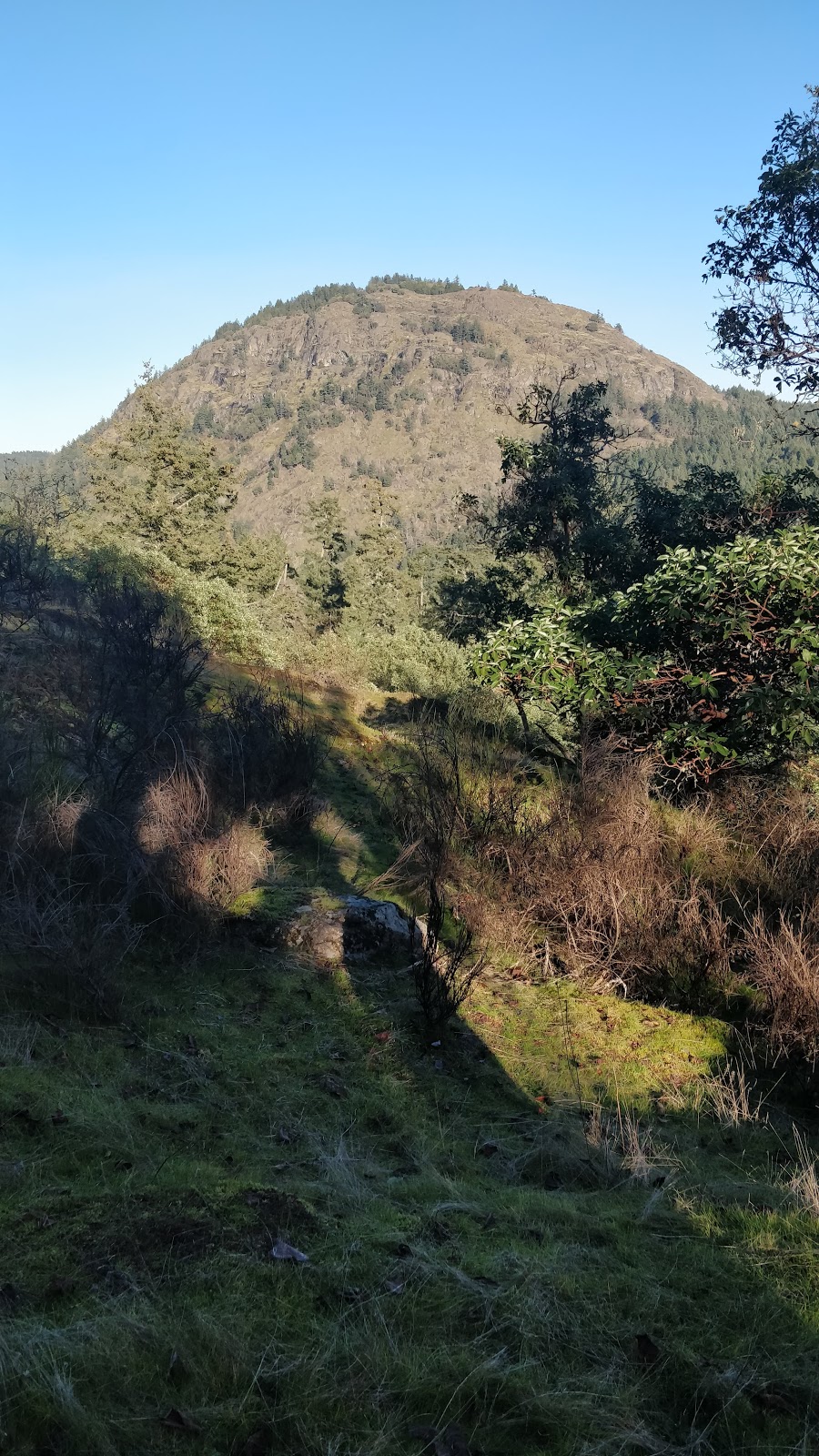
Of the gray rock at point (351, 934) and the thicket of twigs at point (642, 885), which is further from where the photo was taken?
the gray rock at point (351, 934)

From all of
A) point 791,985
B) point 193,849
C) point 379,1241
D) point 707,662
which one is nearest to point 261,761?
point 193,849

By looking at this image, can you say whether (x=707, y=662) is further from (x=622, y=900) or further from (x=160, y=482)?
(x=160, y=482)

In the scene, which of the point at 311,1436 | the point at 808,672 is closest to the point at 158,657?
the point at 808,672

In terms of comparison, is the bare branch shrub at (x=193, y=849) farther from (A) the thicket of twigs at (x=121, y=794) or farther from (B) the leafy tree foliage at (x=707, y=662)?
(B) the leafy tree foliage at (x=707, y=662)

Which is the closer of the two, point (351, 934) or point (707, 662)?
point (351, 934)

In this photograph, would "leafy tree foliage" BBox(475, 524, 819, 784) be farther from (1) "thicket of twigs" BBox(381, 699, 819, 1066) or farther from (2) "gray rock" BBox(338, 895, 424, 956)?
(2) "gray rock" BBox(338, 895, 424, 956)

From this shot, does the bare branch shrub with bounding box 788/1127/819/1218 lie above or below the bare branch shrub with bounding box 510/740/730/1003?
below

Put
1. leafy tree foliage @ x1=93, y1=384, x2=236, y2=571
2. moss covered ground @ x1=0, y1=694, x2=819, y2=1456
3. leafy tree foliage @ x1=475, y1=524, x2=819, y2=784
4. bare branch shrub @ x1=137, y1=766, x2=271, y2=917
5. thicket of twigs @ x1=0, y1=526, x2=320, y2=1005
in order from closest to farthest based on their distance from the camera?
1. moss covered ground @ x1=0, y1=694, x2=819, y2=1456
2. thicket of twigs @ x1=0, y1=526, x2=320, y2=1005
3. bare branch shrub @ x1=137, y1=766, x2=271, y2=917
4. leafy tree foliage @ x1=475, y1=524, x2=819, y2=784
5. leafy tree foliage @ x1=93, y1=384, x2=236, y2=571

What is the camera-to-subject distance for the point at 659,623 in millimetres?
7570

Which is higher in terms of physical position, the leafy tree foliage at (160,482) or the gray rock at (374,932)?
the leafy tree foliage at (160,482)

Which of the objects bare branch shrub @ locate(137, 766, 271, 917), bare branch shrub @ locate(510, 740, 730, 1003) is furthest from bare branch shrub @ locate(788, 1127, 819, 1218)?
bare branch shrub @ locate(137, 766, 271, 917)

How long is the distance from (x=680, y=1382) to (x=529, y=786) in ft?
17.4

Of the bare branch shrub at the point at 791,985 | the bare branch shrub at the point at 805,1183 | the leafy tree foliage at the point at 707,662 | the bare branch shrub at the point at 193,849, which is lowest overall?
the bare branch shrub at the point at 805,1183

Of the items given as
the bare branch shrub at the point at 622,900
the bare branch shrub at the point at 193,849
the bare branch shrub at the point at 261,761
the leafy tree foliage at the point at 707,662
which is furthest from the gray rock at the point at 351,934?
the leafy tree foliage at the point at 707,662
